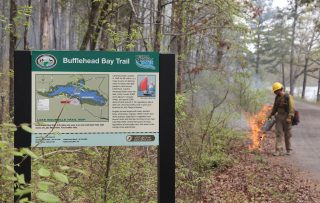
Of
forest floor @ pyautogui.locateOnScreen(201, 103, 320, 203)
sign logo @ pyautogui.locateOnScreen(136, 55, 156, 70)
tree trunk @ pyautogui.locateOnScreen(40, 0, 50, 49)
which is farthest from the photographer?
tree trunk @ pyautogui.locateOnScreen(40, 0, 50, 49)

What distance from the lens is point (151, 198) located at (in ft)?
19.9

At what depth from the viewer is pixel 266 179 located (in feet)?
34.6

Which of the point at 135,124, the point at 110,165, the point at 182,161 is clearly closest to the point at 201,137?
the point at 182,161

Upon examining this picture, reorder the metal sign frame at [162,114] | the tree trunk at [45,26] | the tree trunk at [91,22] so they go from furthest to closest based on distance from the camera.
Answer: the tree trunk at [45,26] → the tree trunk at [91,22] → the metal sign frame at [162,114]

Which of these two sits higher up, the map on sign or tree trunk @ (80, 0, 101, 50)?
tree trunk @ (80, 0, 101, 50)

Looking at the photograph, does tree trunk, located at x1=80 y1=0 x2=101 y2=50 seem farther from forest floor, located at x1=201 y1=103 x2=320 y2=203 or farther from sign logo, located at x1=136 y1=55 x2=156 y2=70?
sign logo, located at x1=136 y1=55 x2=156 y2=70

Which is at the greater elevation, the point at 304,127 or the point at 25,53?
the point at 25,53

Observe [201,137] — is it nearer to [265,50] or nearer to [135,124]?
[135,124]

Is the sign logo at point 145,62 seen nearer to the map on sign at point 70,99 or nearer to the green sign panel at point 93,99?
the green sign panel at point 93,99

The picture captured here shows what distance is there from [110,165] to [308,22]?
50.7 m

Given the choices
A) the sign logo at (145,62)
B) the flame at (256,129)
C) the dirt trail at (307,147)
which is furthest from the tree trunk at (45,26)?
the sign logo at (145,62)

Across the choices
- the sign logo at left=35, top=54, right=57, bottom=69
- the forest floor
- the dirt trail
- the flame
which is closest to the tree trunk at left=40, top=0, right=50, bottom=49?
the forest floor

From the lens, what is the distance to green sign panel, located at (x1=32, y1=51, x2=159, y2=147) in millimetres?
4457

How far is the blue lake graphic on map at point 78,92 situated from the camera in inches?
177
